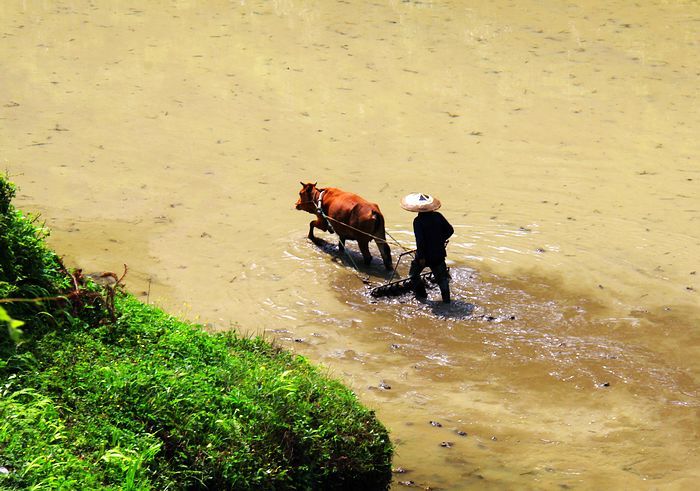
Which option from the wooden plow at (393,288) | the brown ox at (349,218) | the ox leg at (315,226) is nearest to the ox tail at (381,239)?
the brown ox at (349,218)

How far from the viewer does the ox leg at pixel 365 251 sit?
39.8ft

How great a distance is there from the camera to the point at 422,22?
68.2 feet

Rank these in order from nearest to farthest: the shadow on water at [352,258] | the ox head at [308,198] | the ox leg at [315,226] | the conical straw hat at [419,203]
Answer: the conical straw hat at [419,203] < the shadow on water at [352,258] < the ox leg at [315,226] < the ox head at [308,198]

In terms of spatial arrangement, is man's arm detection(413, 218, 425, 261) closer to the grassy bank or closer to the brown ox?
the brown ox

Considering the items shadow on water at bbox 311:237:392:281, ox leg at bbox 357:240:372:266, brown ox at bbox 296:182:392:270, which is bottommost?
→ shadow on water at bbox 311:237:392:281

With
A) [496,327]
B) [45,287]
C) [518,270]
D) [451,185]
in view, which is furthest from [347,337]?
[451,185]

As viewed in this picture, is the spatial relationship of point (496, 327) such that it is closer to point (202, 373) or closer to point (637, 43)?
point (202, 373)

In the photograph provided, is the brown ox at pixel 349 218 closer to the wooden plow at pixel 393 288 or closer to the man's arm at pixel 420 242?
the wooden plow at pixel 393 288

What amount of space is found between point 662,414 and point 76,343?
511 cm

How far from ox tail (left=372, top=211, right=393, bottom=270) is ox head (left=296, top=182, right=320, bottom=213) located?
0.98 meters

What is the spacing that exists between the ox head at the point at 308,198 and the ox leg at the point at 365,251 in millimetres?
842

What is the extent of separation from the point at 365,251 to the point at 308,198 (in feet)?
3.40

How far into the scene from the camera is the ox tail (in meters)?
11.9

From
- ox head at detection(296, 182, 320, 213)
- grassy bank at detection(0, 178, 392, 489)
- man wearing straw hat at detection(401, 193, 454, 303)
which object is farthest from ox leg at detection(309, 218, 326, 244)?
grassy bank at detection(0, 178, 392, 489)
